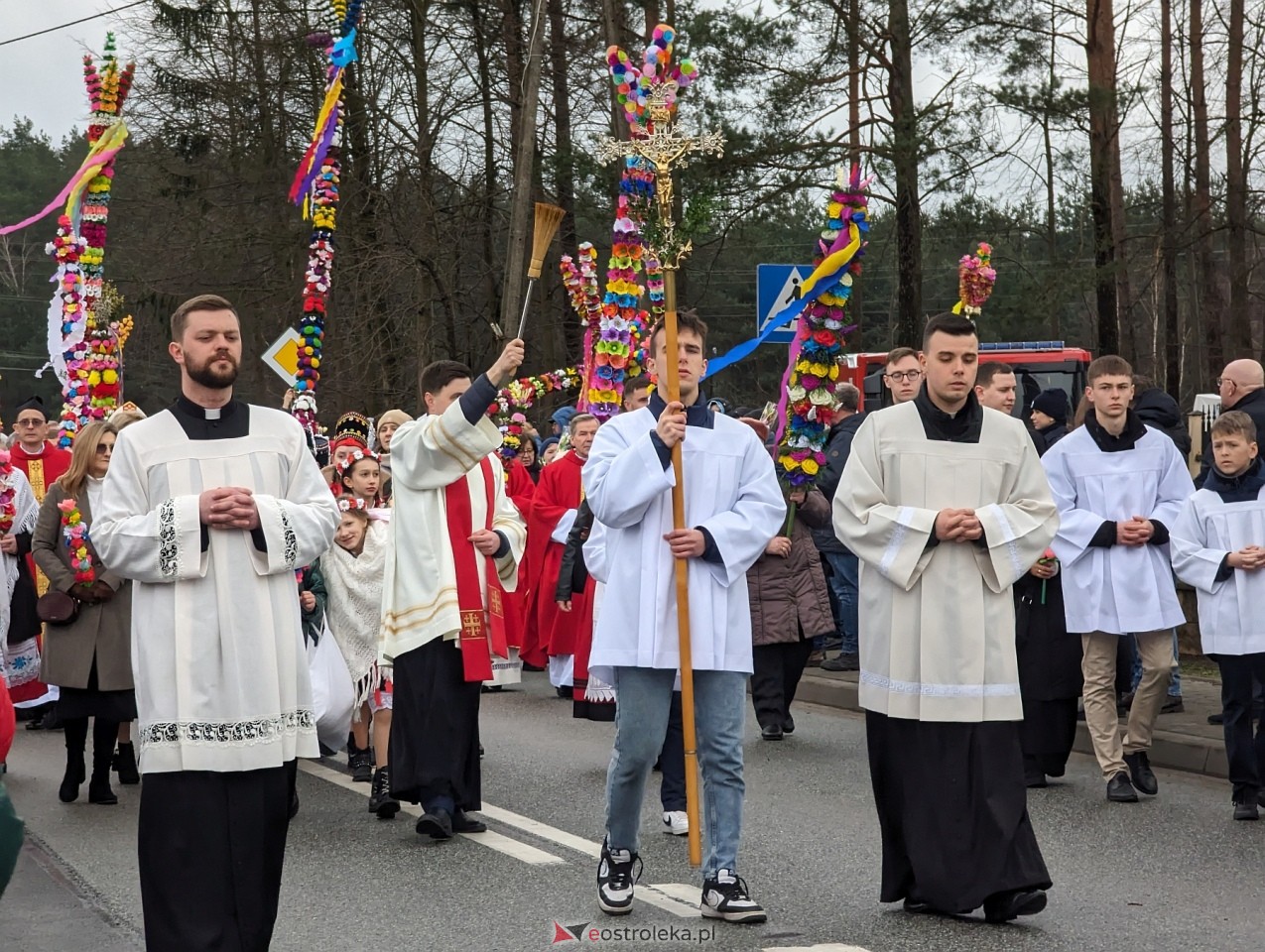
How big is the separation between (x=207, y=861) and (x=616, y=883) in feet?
5.06

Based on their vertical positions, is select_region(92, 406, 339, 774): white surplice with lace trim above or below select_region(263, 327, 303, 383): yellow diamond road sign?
below

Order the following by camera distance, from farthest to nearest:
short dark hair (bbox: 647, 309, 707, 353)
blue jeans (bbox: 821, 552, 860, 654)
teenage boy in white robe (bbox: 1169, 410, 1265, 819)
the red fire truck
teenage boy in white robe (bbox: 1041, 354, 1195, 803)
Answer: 1. the red fire truck
2. blue jeans (bbox: 821, 552, 860, 654)
3. teenage boy in white robe (bbox: 1041, 354, 1195, 803)
4. teenage boy in white robe (bbox: 1169, 410, 1265, 819)
5. short dark hair (bbox: 647, 309, 707, 353)

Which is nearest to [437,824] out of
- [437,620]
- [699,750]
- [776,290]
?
[437,620]

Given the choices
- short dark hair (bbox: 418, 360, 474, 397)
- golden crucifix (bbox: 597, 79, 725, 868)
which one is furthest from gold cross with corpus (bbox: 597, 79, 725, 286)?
short dark hair (bbox: 418, 360, 474, 397)

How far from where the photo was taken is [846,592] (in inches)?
525

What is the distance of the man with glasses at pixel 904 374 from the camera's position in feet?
33.2

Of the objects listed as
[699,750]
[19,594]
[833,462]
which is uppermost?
[833,462]

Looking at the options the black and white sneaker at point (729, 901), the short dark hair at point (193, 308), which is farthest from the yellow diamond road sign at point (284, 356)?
the black and white sneaker at point (729, 901)

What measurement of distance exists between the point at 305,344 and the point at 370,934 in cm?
651

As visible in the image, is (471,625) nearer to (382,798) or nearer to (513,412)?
(382,798)

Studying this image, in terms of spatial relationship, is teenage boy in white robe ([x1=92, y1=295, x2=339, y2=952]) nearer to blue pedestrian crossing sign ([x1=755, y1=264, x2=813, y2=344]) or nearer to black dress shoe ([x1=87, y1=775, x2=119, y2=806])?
black dress shoe ([x1=87, y1=775, x2=119, y2=806])

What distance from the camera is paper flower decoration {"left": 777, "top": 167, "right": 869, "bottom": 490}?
10.5 m

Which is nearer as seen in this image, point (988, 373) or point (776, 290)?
point (988, 373)

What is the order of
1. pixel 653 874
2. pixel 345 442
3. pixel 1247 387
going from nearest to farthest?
pixel 653 874 → pixel 345 442 → pixel 1247 387
